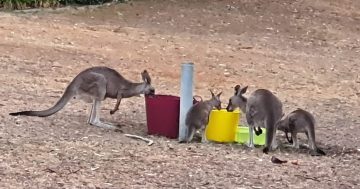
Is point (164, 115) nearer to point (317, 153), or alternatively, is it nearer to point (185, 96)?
point (185, 96)

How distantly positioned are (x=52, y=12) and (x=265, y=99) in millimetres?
9933

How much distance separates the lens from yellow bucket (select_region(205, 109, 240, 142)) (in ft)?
24.2

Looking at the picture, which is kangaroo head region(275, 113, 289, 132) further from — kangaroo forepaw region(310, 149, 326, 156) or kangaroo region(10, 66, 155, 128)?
kangaroo region(10, 66, 155, 128)

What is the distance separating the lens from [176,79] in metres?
11.4

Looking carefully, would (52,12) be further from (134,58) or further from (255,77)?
(255,77)

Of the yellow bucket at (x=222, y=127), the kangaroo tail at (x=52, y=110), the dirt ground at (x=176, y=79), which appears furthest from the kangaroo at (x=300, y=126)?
the kangaroo tail at (x=52, y=110)

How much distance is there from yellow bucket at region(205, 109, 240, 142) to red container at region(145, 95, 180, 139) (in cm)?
29

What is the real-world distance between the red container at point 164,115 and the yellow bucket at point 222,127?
293 millimetres

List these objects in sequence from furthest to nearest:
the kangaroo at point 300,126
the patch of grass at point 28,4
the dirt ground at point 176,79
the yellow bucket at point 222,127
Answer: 1. the patch of grass at point 28,4
2. the yellow bucket at point 222,127
3. the kangaroo at point 300,126
4. the dirt ground at point 176,79

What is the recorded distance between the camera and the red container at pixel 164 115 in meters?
7.41

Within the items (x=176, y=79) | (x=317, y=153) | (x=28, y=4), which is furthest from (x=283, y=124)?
(x=28, y=4)

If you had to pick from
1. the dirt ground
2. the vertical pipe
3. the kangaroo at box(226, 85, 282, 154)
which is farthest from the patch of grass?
the kangaroo at box(226, 85, 282, 154)

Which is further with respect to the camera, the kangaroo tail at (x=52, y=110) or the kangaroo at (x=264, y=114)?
the kangaroo tail at (x=52, y=110)

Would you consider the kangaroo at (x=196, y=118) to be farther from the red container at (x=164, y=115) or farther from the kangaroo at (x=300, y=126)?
the kangaroo at (x=300, y=126)
